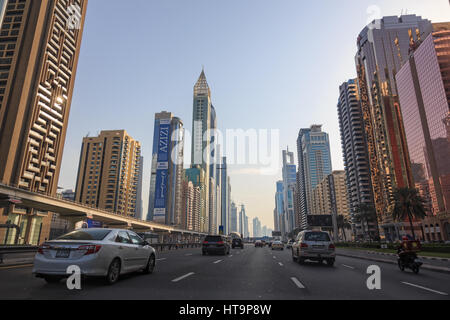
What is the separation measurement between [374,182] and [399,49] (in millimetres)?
70630

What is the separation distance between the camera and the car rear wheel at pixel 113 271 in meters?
7.56

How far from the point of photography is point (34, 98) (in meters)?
67.9

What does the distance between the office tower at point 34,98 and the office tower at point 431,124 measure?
112m

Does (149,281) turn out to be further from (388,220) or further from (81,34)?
(388,220)

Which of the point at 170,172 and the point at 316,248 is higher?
the point at 170,172

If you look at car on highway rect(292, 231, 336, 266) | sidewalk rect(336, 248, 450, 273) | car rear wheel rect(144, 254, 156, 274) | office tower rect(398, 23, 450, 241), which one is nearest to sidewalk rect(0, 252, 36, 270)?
car rear wheel rect(144, 254, 156, 274)

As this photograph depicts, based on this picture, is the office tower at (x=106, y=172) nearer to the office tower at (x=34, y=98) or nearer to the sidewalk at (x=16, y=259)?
the office tower at (x=34, y=98)

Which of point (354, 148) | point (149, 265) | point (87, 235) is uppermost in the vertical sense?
point (354, 148)

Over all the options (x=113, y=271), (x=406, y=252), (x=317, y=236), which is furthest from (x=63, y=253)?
(x=406, y=252)

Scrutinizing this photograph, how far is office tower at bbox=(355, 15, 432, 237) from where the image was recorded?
398ft

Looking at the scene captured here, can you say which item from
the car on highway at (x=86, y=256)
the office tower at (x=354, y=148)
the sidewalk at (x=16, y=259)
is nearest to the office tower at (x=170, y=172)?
the sidewalk at (x=16, y=259)

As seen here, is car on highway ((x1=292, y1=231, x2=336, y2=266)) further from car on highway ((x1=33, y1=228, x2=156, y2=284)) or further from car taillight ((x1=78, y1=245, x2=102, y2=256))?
car taillight ((x1=78, y1=245, x2=102, y2=256))

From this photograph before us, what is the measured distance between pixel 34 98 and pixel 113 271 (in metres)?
75.4

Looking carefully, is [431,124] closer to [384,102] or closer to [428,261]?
[384,102]
